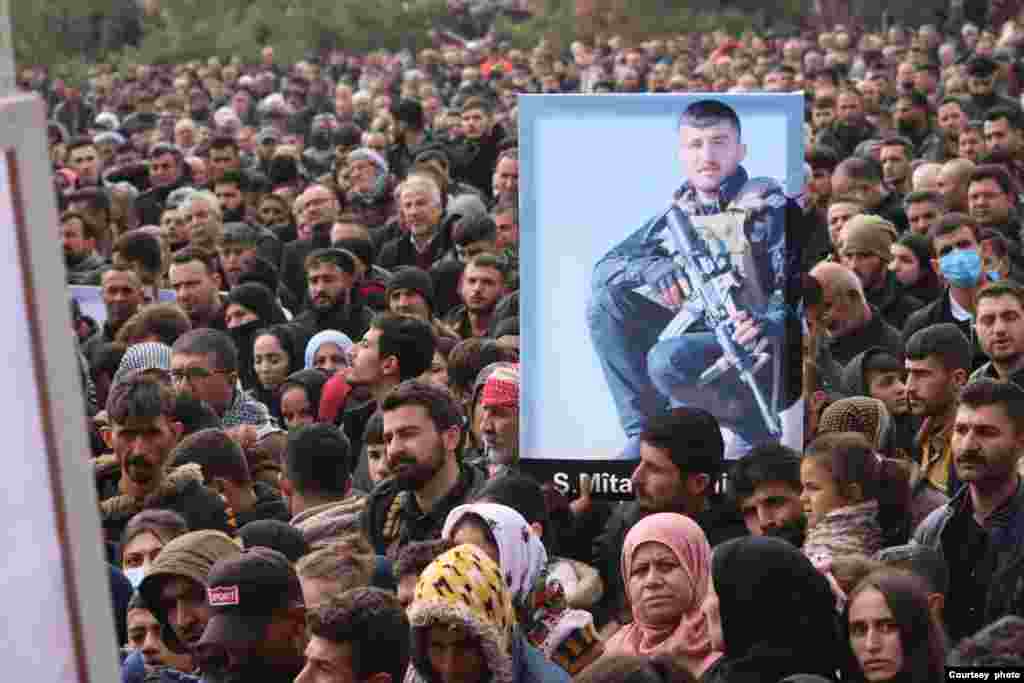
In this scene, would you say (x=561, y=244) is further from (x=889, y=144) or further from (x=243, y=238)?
(x=889, y=144)

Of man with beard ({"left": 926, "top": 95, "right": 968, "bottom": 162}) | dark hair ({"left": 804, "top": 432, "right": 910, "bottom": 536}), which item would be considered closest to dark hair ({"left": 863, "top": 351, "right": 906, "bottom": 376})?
dark hair ({"left": 804, "top": 432, "right": 910, "bottom": 536})

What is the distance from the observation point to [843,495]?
5.31 m

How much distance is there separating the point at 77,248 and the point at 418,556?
23.6 feet

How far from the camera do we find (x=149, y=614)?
4840mm

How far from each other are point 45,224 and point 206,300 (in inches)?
297

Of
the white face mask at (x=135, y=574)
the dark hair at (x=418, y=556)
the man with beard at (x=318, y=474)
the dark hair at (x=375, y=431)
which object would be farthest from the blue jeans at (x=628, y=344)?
the white face mask at (x=135, y=574)

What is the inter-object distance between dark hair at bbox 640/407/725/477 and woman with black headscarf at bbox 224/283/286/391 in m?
3.93

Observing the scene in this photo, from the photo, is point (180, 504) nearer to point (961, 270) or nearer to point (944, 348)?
point (944, 348)

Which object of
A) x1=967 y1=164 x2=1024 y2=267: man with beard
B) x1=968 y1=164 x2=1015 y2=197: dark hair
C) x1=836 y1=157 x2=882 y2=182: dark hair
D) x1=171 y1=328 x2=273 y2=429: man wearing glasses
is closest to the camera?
x1=171 y1=328 x2=273 y2=429: man wearing glasses

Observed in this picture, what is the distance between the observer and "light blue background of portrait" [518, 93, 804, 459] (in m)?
5.74

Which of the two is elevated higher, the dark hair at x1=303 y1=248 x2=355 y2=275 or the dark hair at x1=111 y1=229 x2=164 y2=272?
the dark hair at x1=303 y1=248 x2=355 y2=275

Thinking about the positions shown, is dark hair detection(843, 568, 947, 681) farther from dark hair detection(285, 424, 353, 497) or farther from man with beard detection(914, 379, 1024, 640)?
dark hair detection(285, 424, 353, 497)

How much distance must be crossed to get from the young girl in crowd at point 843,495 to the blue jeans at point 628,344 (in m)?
0.50

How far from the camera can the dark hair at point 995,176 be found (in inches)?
405
